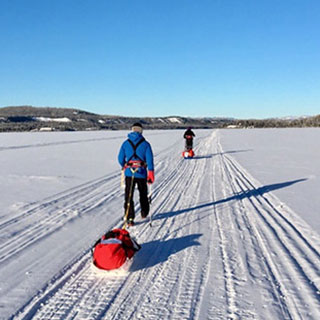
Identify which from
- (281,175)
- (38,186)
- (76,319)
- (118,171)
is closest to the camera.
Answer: (76,319)

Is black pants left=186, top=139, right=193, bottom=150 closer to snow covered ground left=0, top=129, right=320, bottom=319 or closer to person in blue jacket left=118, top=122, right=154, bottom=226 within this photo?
snow covered ground left=0, top=129, right=320, bottom=319

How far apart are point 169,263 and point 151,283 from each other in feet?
1.83

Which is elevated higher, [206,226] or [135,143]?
[135,143]

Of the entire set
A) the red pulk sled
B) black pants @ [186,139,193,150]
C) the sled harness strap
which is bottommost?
the red pulk sled

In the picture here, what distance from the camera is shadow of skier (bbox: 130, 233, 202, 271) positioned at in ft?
12.8

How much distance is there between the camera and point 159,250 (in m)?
4.29

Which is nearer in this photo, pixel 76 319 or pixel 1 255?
pixel 76 319

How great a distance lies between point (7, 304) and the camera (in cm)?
305

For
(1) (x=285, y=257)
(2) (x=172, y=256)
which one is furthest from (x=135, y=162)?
(1) (x=285, y=257)

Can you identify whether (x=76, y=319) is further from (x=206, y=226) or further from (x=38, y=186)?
(x=38, y=186)

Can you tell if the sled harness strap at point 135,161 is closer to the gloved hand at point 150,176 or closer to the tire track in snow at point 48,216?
the gloved hand at point 150,176

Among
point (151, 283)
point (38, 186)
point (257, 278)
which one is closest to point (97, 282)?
point (151, 283)

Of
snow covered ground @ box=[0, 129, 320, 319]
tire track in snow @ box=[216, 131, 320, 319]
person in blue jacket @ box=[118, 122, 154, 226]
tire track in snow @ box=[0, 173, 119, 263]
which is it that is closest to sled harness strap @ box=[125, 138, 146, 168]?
person in blue jacket @ box=[118, 122, 154, 226]

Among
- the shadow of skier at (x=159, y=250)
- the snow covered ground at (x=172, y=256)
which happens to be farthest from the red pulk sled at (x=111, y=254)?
the shadow of skier at (x=159, y=250)
